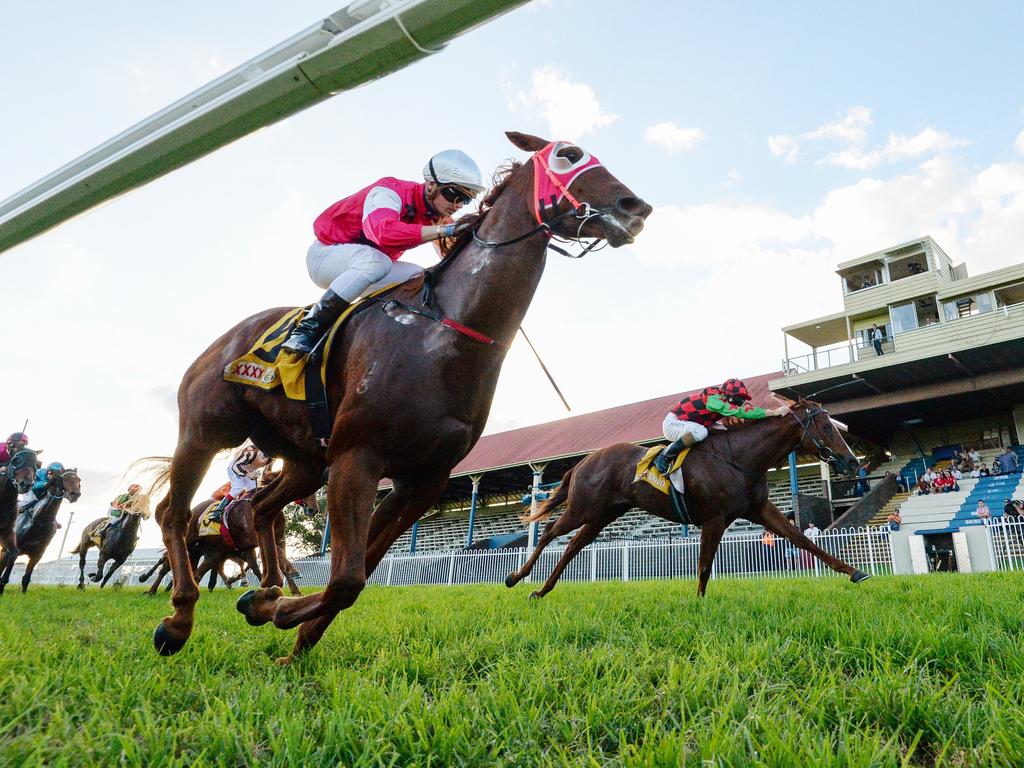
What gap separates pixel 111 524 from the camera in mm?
13023

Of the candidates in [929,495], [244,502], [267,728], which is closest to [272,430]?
[267,728]

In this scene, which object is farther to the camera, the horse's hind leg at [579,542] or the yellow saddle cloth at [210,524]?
the yellow saddle cloth at [210,524]

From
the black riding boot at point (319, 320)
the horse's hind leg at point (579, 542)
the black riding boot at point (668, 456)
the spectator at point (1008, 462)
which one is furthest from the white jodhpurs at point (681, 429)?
the spectator at point (1008, 462)

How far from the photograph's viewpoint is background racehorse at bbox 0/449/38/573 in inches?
369

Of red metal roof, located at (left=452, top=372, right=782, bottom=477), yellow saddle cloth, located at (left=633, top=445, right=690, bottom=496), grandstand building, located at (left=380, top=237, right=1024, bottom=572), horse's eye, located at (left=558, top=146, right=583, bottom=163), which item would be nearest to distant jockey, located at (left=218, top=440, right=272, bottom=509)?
horse's eye, located at (left=558, top=146, right=583, bottom=163)

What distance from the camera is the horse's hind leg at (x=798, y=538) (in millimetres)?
7010

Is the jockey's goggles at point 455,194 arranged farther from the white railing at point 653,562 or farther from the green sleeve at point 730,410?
the white railing at point 653,562

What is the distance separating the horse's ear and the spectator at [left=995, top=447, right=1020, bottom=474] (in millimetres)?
22736

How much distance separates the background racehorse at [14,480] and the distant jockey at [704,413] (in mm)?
8632

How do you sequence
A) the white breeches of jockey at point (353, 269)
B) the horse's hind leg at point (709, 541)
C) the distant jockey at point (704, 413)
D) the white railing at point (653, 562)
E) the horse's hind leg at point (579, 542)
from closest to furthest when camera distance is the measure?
1. the white breeches of jockey at point (353, 269)
2. the horse's hind leg at point (709, 541)
3. the distant jockey at point (704, 413)
4. the horse's hind leg at point (579, 542)
5. the white railing at point (653, 562)

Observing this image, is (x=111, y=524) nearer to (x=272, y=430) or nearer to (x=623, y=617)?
(x=272, y=430)

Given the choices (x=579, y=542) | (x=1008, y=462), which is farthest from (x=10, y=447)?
(x=1008, y=462)

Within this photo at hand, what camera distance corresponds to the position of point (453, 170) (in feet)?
12.4

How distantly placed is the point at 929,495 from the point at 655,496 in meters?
16.5
